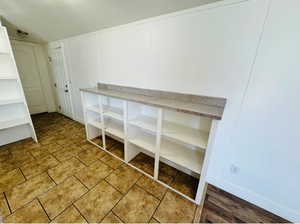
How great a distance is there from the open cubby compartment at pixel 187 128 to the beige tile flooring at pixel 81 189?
74 cm

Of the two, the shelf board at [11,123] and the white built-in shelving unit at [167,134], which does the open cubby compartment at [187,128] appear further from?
the shelf board at [11,123]

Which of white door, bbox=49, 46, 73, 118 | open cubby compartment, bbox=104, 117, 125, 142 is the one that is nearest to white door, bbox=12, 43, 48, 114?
white door, bbox=49, 46, 73, 118

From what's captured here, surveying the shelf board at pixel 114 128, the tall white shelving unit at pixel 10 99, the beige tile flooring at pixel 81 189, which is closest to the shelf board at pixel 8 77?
the tall white shelving unit at pixel 10 99

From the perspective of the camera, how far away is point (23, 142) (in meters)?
2.56

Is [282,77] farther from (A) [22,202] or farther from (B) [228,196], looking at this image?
(A) [22,202]

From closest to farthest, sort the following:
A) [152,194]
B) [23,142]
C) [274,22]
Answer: [274,22], [152,194], [23,142]

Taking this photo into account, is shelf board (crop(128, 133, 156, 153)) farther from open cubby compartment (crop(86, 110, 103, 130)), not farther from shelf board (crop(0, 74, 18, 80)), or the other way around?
shelf board (crop(0, 74, 18, 80))

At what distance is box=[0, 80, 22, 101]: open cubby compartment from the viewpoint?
2.24 meters

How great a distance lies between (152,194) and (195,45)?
190 cm

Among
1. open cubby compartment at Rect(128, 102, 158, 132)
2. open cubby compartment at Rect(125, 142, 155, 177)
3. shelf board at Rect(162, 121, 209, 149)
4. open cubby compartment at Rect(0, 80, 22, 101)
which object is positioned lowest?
open cubby compartment at Rect(125, 142, 155, 177)

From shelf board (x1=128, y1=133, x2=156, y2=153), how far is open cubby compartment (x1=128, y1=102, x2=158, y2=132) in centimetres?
27

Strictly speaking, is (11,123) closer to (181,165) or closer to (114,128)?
(114,128)

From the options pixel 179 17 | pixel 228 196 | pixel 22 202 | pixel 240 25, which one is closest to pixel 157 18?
pixel 179 17

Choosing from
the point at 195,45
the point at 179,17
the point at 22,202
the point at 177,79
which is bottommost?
the point at 22,202
